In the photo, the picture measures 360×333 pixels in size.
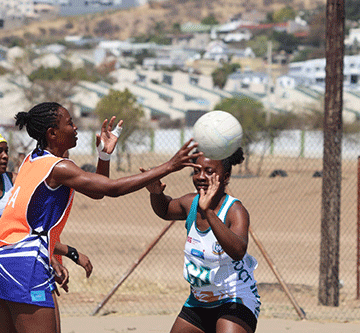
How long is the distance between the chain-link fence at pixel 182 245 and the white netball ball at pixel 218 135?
3.46 meters

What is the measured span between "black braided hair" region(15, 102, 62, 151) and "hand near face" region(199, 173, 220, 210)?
0.92 metres

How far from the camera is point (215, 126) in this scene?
414 centimetres

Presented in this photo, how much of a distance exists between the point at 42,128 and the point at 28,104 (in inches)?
1867

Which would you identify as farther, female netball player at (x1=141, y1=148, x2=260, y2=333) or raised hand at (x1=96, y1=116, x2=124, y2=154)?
raised hand at (x1=96, y1=116, x2=124, y2=154)

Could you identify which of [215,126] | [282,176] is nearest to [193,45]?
[282,176]

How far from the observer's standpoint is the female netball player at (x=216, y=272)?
12.9 ft

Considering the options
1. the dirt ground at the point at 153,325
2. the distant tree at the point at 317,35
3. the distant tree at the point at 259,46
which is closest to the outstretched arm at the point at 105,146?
the dirt ground at the point at 153,325

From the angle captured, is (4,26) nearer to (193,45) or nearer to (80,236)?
(193,45)

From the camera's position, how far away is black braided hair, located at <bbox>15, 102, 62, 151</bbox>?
12.5ft

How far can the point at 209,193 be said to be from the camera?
12.2 feet

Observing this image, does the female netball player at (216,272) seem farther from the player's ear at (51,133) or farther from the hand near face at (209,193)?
the player's ear at (51,133)

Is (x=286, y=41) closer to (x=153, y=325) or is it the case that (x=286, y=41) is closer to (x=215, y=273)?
(x=153, y=325)

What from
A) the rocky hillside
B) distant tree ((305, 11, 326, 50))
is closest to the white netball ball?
distant tree ((305, 11, 326, 50))

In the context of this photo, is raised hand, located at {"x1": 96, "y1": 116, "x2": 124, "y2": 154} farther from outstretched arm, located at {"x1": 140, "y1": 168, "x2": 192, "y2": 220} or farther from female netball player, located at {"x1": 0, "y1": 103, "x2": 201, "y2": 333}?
female netball player, located at {"x1": 0, "y1": 103, "x2": 201, "y2": 333}
